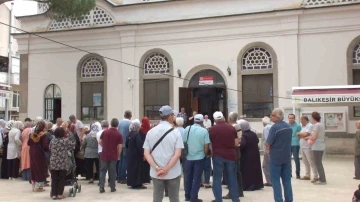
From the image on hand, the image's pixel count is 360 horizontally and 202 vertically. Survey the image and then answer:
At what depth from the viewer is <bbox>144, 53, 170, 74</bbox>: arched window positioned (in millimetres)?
20016

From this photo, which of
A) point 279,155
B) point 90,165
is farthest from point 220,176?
point 90,165

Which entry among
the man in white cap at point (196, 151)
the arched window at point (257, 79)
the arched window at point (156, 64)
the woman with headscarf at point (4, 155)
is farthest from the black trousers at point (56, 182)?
the arched window at point (156, 64)

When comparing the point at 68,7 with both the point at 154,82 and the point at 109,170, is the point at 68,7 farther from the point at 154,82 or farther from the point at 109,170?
the point at 109,170

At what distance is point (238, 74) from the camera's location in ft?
61.2

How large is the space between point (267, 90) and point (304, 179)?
24.5ft

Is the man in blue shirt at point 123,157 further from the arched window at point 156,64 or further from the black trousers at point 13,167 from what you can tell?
the arched window at point 156,64

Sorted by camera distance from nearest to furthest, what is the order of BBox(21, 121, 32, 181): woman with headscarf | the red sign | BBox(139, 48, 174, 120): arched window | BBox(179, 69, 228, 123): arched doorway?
BBox(21, 121, 32, 181): woman with headscarf, BBox(179, 69, 228, 123): arched doorway, the red sign, BBox(139, 48, 174, 120): arched window

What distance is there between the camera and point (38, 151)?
9.73m

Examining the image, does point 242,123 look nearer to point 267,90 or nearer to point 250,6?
point 267,90

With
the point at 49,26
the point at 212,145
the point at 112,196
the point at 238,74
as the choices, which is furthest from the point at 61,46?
the point at 212,145

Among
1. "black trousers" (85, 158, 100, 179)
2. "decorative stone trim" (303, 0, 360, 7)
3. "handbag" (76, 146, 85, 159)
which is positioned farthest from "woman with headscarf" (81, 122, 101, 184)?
"decorative stone trim" (303, 0, 360, 7)

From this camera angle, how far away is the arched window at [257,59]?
1839 cm

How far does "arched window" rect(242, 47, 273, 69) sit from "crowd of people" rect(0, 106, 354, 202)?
7021 mm

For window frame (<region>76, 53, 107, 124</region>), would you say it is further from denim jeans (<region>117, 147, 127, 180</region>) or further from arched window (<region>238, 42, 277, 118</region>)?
denim jeans (<region>117, 147, 127, 180</region>)
